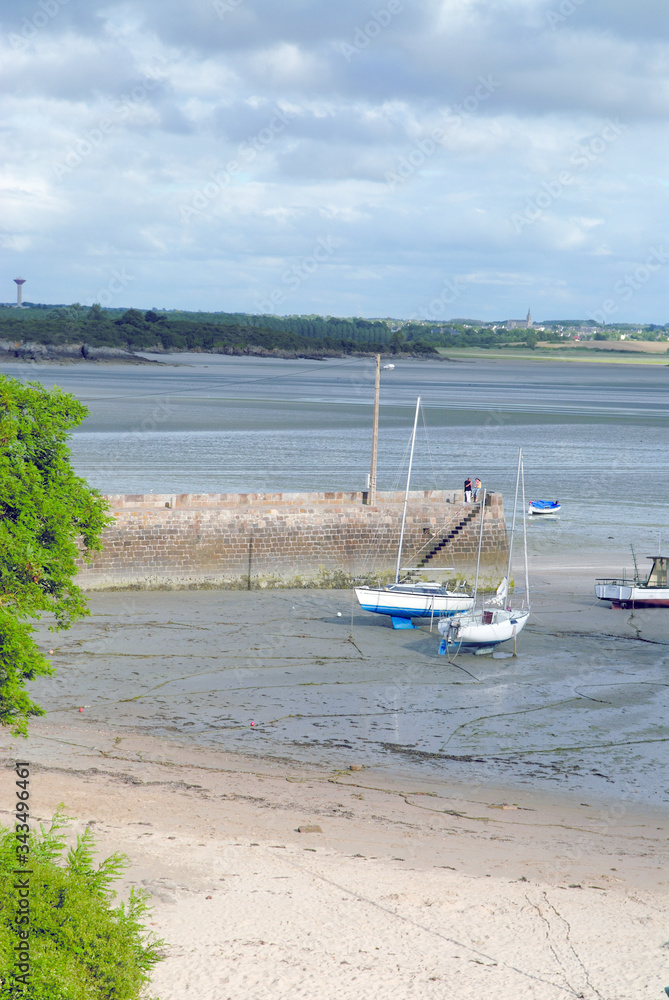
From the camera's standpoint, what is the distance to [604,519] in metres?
40.6

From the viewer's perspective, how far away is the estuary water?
42.0 meters

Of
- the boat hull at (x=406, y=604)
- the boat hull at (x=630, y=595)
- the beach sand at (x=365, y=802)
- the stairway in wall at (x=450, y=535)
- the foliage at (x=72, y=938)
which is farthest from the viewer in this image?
the stairway in wall at (x=450, y=535)

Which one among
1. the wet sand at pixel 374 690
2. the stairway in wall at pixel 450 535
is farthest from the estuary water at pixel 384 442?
the wet sand at pixel 374 690

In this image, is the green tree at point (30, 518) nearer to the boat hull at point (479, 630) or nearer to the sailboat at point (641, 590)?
the boat hull at point (479, 630)

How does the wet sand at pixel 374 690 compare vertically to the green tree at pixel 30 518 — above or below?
below

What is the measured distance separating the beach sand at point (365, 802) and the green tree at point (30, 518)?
6.94ft

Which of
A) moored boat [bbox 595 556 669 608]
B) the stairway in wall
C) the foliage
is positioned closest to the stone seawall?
the stairway in wall

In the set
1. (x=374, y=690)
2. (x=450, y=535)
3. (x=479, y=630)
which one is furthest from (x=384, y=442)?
(x=374, y=690)

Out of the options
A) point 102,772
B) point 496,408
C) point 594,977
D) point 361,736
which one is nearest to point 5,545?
point 102,772

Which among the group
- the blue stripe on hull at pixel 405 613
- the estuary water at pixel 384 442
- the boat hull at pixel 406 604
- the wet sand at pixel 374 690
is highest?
the estuary water at pixel 384 442

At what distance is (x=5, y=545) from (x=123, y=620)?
13557 millimetres

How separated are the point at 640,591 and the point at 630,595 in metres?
0.38

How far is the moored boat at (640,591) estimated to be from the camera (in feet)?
87.6

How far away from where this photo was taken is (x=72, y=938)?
8016 mm
